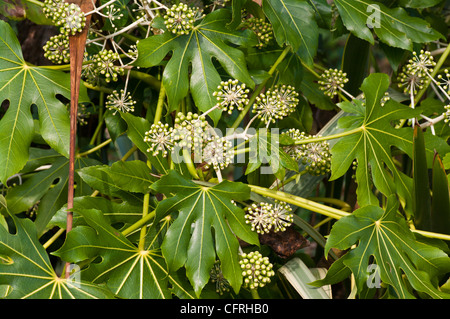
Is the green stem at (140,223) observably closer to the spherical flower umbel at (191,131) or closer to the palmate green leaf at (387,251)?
the spherical flower umbel at (191,131)

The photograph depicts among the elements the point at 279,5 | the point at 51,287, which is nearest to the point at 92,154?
the point at 51,287

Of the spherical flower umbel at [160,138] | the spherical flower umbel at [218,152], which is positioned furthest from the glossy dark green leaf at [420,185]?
the spherical flower umbel at [160,138]

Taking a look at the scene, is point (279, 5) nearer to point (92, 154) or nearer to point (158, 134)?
point (158, 134)

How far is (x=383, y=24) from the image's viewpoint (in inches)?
45.7

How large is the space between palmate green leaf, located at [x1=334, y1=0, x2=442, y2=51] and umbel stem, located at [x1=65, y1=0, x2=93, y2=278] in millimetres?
560

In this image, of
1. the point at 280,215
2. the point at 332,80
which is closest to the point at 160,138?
the point at 280,215

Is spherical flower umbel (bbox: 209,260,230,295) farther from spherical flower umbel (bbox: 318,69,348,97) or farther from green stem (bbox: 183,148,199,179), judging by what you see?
spherical flower umbel (bbox: 318,69,348,97)

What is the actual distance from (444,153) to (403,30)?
306 mm

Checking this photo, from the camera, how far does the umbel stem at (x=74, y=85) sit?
0.92 m

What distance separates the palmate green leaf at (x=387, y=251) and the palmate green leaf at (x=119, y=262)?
1.08 feet

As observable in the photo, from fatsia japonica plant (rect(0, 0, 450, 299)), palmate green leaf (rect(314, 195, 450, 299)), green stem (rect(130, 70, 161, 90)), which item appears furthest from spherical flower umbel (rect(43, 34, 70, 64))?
palmate green leaf (rect(314, 195, 450, 299))

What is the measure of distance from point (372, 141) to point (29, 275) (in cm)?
73
